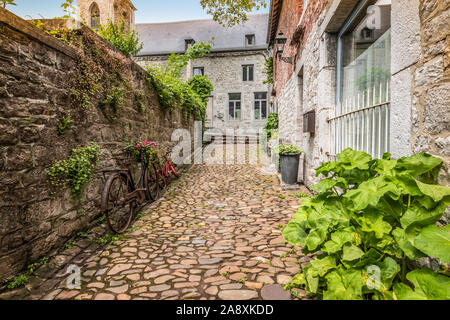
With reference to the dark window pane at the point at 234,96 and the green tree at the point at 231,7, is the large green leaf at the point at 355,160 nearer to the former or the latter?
the green tree at the point at 231,7

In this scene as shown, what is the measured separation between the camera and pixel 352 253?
1.59 metres

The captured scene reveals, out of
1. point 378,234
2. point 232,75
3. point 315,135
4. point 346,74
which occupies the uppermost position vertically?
point 232,75

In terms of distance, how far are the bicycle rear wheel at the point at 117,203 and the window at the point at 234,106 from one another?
16.6m

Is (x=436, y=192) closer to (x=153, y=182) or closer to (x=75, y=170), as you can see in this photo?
(x=75, y=170)

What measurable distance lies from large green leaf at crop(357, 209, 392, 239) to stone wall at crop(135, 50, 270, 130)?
1840cm

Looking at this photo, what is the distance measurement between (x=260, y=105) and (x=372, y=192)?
19.0 meters

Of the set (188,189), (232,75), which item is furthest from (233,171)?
(232,75)

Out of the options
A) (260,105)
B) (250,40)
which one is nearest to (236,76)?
(260,105)

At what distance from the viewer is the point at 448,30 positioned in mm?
1461

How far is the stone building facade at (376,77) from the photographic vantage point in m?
1.58

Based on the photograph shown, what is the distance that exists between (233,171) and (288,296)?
5.73m

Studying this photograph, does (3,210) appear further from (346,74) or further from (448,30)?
(346,74)

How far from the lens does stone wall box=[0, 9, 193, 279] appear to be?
2145 millimetres

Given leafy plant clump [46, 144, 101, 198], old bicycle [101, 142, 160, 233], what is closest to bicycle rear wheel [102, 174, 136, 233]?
old bicycle [101, 142, 160, 233]
